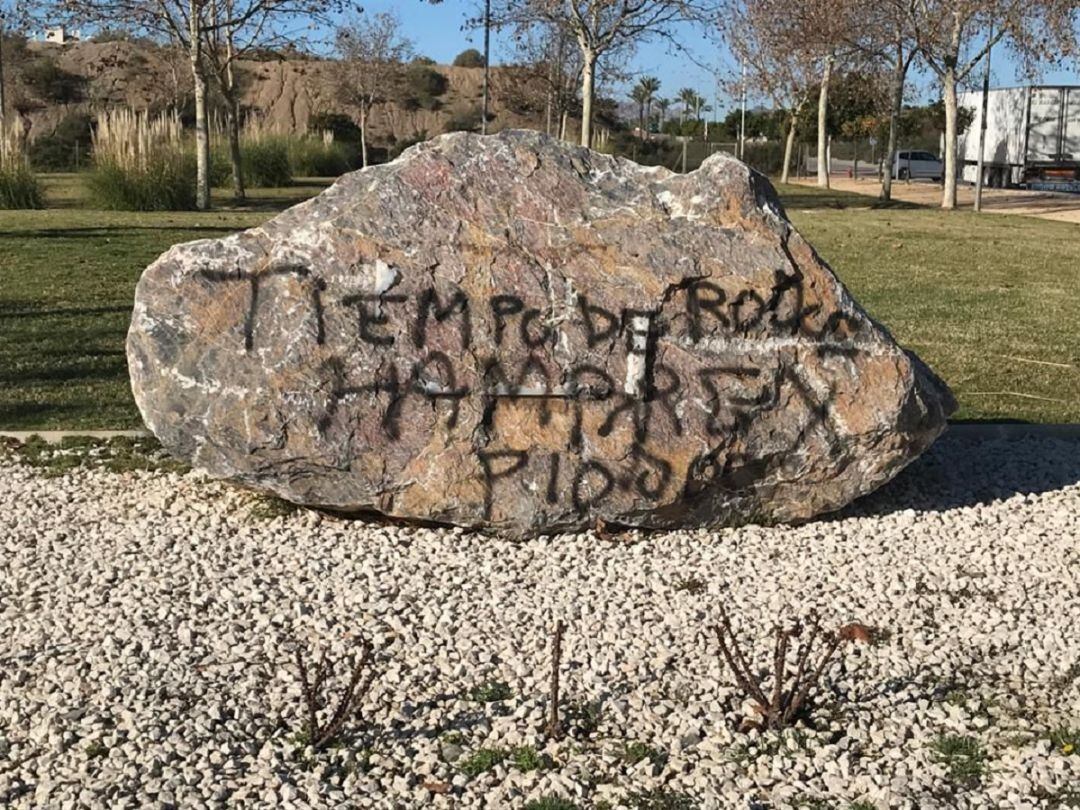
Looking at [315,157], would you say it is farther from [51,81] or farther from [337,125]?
[51,81]

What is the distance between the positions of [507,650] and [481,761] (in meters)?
0.81

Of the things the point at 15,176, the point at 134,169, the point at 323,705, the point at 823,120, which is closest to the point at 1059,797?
the point at 323,705

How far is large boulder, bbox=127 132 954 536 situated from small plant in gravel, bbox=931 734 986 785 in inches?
78.8

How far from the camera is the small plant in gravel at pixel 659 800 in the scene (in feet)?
11.9

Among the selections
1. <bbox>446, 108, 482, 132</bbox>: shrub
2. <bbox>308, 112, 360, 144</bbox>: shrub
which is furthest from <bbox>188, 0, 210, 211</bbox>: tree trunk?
<bbox>446, 108, 482, 132</bbox>: shrub

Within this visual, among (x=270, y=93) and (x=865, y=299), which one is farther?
(x=270, y=93)

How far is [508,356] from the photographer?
5754 mm

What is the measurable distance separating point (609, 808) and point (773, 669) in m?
1.09

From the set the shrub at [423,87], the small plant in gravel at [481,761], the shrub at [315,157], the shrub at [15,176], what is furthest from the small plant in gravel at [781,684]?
the shrub at [423,87]

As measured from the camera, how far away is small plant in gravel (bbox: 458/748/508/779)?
12.5 feet

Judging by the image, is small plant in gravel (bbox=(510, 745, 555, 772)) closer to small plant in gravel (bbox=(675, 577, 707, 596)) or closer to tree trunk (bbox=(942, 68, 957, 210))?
small plant in gravel (bbox=(675, 577, 707, 596))

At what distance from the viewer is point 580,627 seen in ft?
16.0

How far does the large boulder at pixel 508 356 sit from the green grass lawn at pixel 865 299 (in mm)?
2403

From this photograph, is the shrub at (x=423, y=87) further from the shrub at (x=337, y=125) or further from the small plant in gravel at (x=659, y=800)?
the small plant in gravel at (x=659, y=800)
